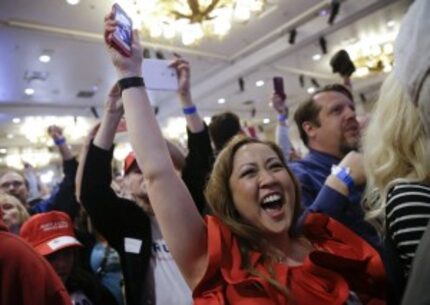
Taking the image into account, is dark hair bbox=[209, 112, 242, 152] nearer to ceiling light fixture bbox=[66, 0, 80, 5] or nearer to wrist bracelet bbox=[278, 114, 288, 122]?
wrist bracelet bbox=[278, 114, 288, 122]

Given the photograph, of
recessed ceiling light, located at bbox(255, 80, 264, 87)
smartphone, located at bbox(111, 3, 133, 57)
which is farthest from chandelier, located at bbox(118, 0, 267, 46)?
recessed ceiling light, located at bbox(255, 80, 264, 87)

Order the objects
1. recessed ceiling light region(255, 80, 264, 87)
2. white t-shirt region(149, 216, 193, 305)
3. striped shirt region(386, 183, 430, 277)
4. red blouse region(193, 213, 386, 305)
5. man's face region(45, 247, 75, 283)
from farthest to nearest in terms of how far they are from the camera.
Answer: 1. recessed ceiling light region(255, 80, 264, 87)
2. man's face region(45, 247, 75, 283)
3. white t-shirt region(149, 216, 193, 305)
4. red blouse region(193, 213, 386, 305)
5. striped shirt region(386, 183, 430, 277)

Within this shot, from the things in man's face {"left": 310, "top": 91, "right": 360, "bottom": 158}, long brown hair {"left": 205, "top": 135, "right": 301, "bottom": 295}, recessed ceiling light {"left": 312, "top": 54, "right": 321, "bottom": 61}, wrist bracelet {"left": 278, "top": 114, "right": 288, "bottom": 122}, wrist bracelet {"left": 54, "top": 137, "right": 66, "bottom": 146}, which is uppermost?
recessed ceiling light {"left": 312, "top": 54, "right": 321, "bottom": 61}

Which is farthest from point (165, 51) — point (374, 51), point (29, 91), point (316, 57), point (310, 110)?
point (310, 110)

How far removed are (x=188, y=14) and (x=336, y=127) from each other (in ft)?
13.0

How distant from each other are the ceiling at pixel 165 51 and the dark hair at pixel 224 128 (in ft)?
15.5

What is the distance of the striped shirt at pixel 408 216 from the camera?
2.95 ft

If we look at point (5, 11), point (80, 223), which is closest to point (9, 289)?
point (80, 223)

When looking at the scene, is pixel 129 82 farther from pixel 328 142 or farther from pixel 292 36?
pixel 292 36

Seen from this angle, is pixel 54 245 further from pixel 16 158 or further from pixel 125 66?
pixel 16 158

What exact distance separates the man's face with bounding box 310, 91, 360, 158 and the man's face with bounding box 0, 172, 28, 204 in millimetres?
2686

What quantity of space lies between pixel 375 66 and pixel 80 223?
9.07m

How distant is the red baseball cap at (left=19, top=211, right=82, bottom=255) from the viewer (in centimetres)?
192

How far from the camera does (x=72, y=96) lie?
1127 centimetres
